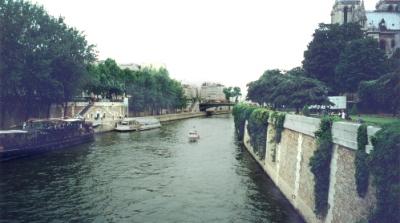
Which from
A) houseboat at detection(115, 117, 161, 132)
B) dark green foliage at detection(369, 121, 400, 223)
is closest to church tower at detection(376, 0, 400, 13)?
houseboat at detection(115, 117, 161, 132)

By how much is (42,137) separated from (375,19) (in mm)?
82152

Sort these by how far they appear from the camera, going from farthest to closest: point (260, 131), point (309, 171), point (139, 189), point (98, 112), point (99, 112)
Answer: point (99, 112), point (98, 112), point (260, 131), point (139, 189), point (309, 171)

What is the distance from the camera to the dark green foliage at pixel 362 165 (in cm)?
1504

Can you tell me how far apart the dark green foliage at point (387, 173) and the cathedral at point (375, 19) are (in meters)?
79.6

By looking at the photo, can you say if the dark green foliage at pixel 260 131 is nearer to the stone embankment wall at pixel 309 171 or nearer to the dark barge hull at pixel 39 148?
the stone embankment wall at pixel 309 171

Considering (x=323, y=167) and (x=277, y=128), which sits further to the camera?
(x=277, y=128)

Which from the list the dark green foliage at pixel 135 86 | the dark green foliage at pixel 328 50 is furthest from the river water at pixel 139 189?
the dark green foliage at pixel 135 86

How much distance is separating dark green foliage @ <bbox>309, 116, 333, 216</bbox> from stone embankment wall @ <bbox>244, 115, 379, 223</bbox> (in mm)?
409

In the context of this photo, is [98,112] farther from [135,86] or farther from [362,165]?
[362,165]

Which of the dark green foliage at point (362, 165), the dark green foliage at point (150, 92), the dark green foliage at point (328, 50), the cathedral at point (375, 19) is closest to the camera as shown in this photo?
the dark green foliage at point (362, 165)

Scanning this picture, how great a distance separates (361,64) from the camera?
2393 inches

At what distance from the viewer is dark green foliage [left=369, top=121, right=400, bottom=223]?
12742 mm

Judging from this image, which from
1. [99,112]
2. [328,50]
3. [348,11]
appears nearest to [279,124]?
[328,50]

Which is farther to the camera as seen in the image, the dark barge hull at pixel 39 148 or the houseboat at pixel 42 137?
the houseboat at pixel 42 137
